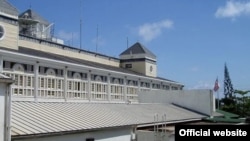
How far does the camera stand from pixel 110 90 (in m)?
31.4

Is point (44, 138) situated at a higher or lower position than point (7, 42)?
lower

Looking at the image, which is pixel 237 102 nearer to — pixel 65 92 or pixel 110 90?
pixel 110 90

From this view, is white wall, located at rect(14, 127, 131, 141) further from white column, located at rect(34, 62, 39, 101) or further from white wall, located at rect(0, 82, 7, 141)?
white column, located at rect(34, 62, 39, 101)

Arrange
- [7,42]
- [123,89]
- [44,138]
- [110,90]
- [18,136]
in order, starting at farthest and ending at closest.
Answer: [123,89] < [110,90] < [7,42] < [44,138] < [18,136]

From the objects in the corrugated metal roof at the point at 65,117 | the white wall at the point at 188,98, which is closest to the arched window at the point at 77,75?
the corrugated metal roof at the point at 65,117

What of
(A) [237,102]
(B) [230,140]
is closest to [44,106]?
(B) [230,140]

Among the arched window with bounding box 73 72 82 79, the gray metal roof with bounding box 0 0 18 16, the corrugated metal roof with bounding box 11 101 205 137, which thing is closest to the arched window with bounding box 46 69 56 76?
the arched window with bounding box 73 72 82 79

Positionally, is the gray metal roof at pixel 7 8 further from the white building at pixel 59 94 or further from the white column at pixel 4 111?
the white column at pixel 4 111

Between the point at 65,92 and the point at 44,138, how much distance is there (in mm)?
11163

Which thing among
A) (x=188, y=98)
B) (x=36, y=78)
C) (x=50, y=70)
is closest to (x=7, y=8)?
(x=50, y=70)

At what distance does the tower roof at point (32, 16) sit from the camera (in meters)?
38.0

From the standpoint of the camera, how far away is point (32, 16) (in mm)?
38844

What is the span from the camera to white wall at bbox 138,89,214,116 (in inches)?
1382

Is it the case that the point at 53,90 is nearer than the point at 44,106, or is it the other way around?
the point at 44,106
